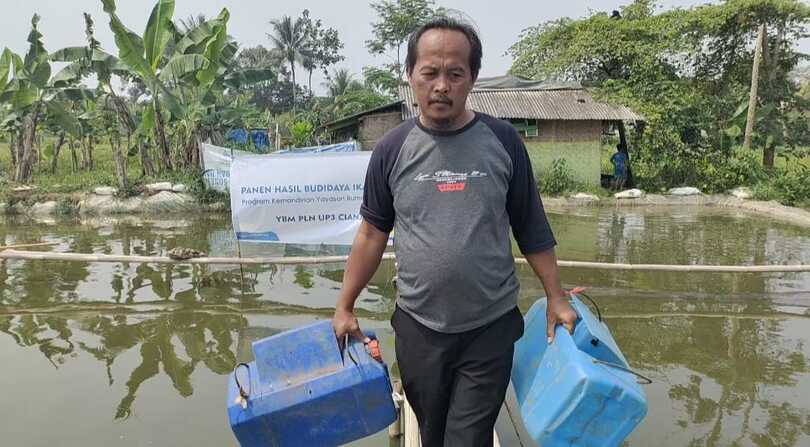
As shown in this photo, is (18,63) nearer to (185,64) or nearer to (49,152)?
(185,64)

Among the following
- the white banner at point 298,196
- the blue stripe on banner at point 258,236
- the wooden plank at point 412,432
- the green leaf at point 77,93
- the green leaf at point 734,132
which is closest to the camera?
the wooden plank at point 412,432

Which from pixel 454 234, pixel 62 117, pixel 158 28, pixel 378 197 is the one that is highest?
pixel 158 28

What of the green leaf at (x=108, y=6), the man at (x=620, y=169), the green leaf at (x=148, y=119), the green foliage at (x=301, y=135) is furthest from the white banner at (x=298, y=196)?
the man at (x=620, y=169)

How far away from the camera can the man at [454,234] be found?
184 cm

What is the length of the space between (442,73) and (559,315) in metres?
0.93

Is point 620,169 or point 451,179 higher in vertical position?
point 451,179

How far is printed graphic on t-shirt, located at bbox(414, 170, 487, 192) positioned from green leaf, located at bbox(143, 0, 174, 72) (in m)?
11.4

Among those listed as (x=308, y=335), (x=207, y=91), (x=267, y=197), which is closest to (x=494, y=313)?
(x=308, y=335)

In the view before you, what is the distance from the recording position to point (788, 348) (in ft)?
15.1

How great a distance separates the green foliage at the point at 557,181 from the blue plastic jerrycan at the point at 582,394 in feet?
44.1

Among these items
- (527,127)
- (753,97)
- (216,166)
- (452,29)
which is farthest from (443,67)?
(753,97)

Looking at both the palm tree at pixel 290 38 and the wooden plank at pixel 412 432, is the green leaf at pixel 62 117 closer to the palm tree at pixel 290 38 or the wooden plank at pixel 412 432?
the wooden plank at pixel 412 432

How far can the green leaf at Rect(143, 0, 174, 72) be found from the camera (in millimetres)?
11461

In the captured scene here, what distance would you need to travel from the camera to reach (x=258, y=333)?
16.6ft
